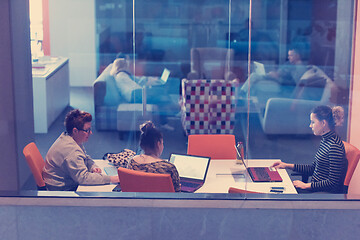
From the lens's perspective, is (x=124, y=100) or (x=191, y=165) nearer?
(x=191, y=165)

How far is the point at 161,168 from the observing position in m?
3.40

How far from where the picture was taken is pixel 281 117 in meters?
7.00

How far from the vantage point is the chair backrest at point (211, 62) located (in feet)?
22.1

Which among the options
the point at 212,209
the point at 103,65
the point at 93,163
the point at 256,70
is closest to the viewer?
the point at 212,209

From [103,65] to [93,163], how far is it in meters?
2.29

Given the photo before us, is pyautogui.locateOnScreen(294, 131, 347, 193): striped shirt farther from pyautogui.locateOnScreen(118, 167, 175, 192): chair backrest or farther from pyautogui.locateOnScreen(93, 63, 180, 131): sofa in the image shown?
pyautogui.locateOnScreen(93, 63, 180, 131): sofa

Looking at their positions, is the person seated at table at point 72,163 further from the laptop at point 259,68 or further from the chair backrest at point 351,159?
the laptop at point 259,68

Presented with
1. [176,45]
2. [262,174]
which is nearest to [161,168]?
[262,174]

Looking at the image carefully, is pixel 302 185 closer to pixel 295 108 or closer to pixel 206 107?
pixel 206 107

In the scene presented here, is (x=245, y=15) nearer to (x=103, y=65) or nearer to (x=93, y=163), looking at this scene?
(x=103, y=65)

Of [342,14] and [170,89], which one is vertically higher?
[342,14]

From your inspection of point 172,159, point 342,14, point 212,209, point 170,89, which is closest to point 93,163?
point 172,159

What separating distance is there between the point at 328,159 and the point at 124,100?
300cm

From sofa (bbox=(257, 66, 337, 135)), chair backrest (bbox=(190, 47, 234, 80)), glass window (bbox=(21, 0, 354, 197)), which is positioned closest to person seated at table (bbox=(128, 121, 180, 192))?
glass window (bbox=(21, 0, 354, 197))
